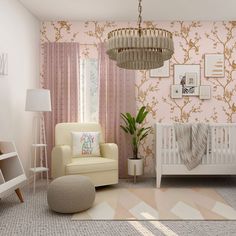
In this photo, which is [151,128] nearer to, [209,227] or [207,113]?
[207,113]

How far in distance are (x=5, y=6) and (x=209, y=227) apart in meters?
3.08

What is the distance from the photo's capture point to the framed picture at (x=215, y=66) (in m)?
5.02

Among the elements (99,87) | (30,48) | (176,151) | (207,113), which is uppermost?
(30,48)

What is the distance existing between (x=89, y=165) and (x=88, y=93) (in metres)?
1.42

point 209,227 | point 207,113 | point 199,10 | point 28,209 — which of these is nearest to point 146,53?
point 209,227

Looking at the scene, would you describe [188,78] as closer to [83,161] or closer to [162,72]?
[162,72]

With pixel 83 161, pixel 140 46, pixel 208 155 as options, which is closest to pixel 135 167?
pixel 83 161

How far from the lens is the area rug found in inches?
121

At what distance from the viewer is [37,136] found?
4.87 meters

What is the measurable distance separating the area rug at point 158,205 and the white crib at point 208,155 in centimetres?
24

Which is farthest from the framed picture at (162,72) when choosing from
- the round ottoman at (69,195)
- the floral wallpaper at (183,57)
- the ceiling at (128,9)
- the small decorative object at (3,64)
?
the round ottoman at (69,195)

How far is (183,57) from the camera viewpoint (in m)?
5.05

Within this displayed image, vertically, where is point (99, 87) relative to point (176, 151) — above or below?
above

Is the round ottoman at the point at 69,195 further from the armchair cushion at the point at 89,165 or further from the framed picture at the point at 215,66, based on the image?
the framed picture at the point at 215,66
